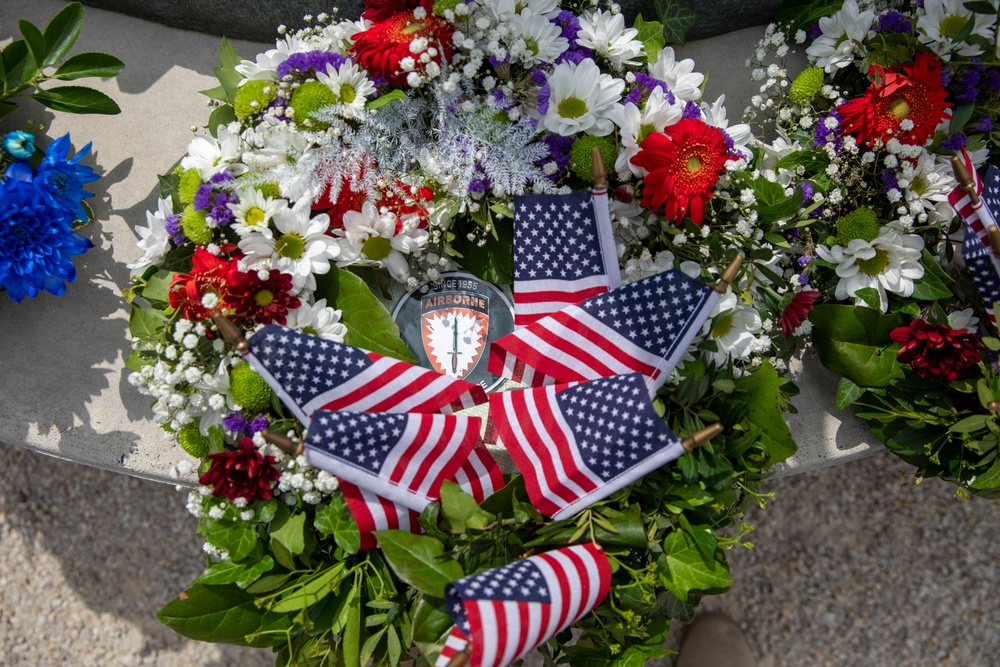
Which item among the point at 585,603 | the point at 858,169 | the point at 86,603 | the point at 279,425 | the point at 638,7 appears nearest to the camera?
the point at 585,603

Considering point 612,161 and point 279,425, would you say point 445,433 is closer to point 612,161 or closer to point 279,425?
point 279,425

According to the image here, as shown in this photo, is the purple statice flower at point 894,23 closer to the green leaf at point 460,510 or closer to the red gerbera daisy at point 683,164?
the red gerbera daisy at point 683,164

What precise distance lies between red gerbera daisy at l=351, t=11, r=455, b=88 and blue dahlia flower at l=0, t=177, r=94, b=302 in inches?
29.3

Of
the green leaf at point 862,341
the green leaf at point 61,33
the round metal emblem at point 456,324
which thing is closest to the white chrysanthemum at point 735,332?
the green leaf at point 862,341

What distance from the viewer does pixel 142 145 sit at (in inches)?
71.9

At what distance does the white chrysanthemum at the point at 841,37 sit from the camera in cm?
161

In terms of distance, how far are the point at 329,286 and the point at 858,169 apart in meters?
1.19

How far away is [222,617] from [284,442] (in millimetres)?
437

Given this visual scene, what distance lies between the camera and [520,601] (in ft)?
4.06

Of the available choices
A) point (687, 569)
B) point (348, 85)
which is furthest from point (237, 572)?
point (348, 85)

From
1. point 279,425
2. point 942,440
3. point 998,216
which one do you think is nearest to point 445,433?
point 279,425

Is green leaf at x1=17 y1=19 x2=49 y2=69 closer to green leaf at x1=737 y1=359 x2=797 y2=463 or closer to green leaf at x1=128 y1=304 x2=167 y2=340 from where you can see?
green leaf at x1=128 y1=304 x2=167 y2=340

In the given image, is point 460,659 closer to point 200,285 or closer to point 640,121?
point 200,285

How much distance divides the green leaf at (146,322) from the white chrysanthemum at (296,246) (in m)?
0.26
